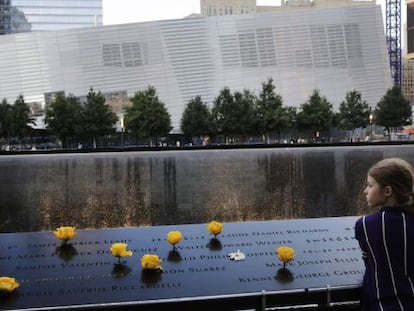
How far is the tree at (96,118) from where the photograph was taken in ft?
171

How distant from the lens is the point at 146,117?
5369 centimetres

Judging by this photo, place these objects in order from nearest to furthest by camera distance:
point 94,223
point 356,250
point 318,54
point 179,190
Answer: point 356,250, point 94,223, point 179,190, point 318,54

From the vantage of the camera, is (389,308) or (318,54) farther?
(318,54)

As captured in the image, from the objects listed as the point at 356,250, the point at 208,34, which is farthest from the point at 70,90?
the point at 356,250

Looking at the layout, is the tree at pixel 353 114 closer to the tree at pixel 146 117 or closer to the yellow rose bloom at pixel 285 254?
the tree at pixel 146 117

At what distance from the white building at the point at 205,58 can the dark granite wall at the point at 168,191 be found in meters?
62.1

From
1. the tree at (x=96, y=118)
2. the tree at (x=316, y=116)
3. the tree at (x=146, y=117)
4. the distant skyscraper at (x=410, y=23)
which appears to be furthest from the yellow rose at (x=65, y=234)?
the distant skyscraper at (x=410, y=23)

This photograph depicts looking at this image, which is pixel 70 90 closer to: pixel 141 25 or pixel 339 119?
pixel 141 25

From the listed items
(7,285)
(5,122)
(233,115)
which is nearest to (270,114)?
(233,115)

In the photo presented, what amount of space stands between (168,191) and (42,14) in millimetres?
97012

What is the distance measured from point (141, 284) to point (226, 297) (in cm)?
59

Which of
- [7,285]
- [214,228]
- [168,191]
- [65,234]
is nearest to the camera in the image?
[7,285]

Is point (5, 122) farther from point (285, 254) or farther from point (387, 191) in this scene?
point (387, 191)

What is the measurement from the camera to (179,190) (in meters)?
12.5
